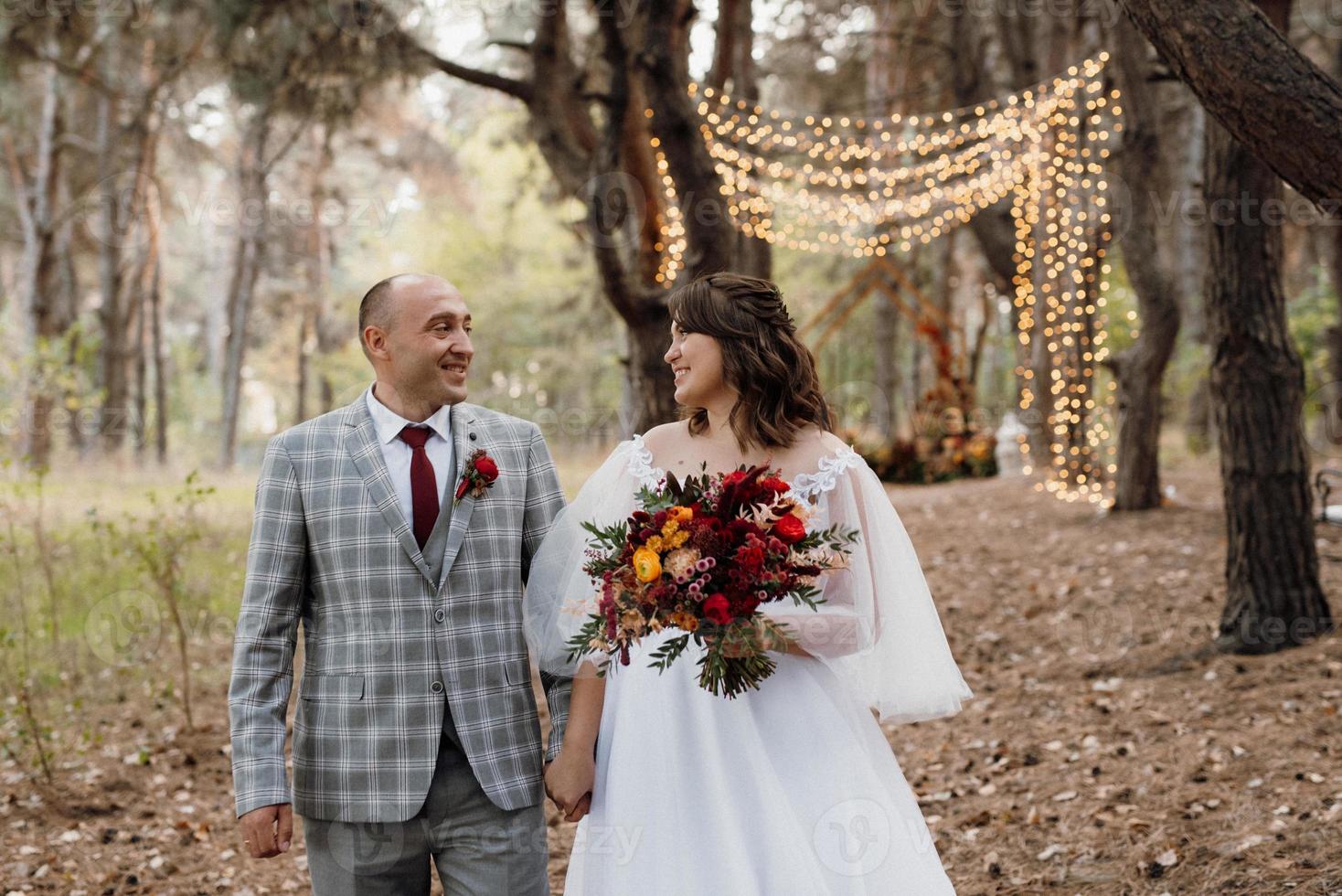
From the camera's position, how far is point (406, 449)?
304 cm

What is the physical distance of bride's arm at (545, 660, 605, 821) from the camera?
9.49 ft

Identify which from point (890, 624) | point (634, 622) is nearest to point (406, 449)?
point (634, 622)

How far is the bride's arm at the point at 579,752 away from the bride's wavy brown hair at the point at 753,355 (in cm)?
70

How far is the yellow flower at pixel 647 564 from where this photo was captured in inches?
101

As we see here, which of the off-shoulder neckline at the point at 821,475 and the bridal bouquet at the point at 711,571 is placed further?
the off-shoulder neckline at the point at 821,475

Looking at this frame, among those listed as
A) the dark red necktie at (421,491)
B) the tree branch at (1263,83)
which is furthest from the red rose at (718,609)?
A: the tree branch at (1263,83)

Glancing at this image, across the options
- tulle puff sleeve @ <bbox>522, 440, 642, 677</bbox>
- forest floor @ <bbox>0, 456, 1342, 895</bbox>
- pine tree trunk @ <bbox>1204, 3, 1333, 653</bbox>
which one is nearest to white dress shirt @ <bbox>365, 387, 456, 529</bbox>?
Result: tulle puff sleeve @ <bbox>522, 440, 642, 677</bbox>

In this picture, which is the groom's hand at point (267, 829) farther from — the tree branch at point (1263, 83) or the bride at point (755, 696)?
the tree branch at point (1263, 83)

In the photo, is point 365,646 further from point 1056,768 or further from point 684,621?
point 1056,768

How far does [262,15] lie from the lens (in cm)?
1033

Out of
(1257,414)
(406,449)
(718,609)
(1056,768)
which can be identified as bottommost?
(1056,768)

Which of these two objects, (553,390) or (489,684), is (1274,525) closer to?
(489,684)

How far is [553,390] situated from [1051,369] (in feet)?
75.7

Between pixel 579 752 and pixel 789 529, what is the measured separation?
793 mm
